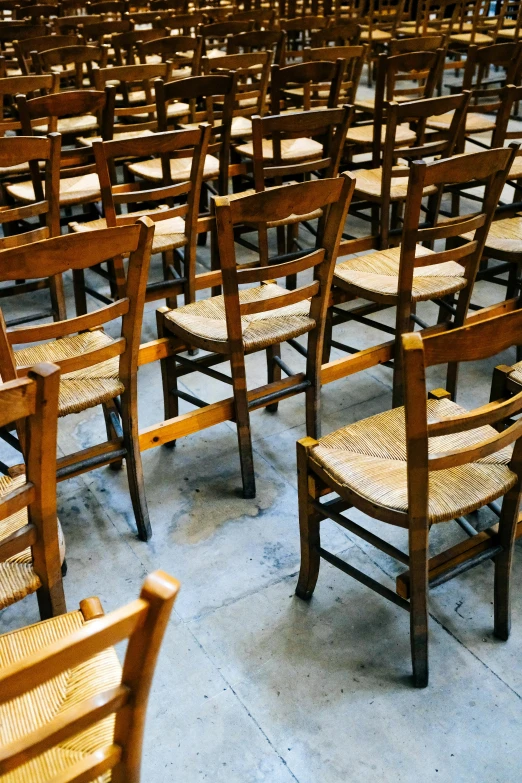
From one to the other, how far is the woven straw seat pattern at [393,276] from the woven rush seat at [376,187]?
0.53 metres

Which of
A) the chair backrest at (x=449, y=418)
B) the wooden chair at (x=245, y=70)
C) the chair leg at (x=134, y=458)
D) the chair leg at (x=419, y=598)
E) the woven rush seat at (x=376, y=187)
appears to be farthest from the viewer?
the wooden chair at (x=245, y=70)

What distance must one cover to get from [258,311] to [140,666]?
1.42 metres

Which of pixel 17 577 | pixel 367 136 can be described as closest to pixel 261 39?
pixel 367 136

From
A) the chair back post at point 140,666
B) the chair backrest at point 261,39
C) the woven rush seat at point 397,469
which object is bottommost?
the woven rush seat at point 397,469

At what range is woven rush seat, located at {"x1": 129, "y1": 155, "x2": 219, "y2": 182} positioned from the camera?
370 centimetres

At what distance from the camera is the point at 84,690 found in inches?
51.8

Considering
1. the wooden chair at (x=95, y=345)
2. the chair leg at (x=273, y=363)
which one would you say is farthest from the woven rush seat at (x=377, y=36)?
the wooden chair at (x=95, y=345)

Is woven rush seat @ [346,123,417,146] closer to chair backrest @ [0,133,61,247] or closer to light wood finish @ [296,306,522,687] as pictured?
chair backrest @ [0,133,61,247]

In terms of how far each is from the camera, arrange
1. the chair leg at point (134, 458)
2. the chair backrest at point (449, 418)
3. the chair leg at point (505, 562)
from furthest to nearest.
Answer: the chair leg at point (134, 458)
the chair leg at point (505, 562)
the chair backrest at point (449, 418)

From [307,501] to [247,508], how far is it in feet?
1.75

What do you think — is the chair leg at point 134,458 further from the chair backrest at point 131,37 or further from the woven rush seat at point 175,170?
the chair backrest at point 131,37

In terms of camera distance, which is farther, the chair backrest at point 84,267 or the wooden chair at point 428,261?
the wooden chair at point 428,261

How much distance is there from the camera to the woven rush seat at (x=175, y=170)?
12.1 ft

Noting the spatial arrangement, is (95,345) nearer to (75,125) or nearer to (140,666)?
(140,666)
